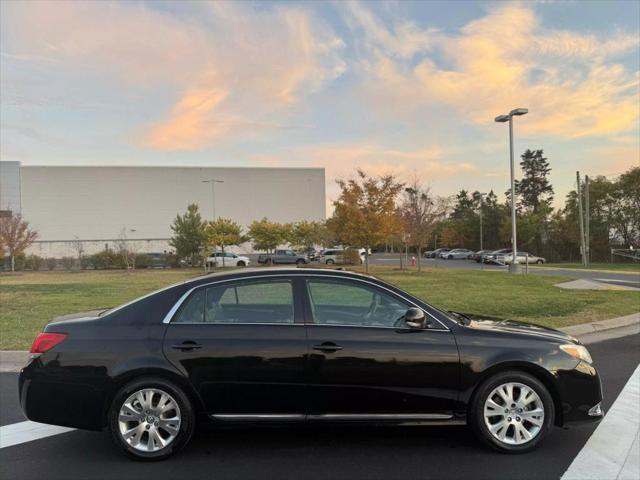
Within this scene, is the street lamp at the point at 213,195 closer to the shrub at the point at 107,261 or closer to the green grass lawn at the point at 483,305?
the shrub at the point at 107,261

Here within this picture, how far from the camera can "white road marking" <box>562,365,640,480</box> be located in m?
3.81

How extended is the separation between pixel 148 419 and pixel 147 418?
0.01m

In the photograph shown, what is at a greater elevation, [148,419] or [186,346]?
[186,346]

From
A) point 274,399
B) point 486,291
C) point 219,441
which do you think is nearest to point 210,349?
point 274,399

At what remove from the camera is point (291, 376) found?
414cm

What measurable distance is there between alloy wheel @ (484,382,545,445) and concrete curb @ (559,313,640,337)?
571 centimetres

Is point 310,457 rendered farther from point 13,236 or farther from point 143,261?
point 143,261

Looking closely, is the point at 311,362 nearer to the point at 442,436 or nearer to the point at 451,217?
the point at 442,436

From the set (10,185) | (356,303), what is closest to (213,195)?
(10,185)

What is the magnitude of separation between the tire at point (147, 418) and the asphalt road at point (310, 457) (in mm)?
113

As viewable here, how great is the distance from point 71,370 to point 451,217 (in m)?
88.8

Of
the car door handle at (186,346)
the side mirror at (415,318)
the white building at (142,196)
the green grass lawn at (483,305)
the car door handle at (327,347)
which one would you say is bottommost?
→ the green grass lawn at (483,305)

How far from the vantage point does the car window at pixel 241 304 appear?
4.33 meters

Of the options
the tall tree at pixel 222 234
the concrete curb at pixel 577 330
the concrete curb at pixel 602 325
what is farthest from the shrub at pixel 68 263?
the concrete curb at pixel 602 325
